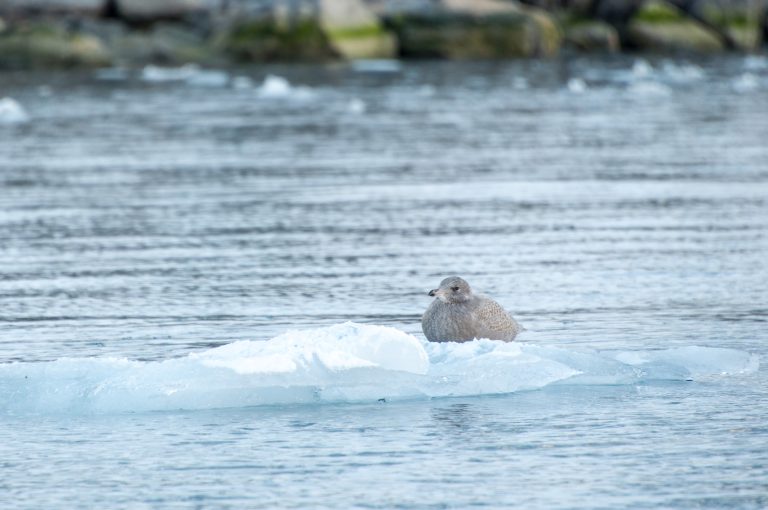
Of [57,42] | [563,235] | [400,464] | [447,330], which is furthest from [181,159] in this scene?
[57,42]

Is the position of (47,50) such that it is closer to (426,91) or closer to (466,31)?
(466,31)

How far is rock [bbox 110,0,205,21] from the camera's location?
40875 mm

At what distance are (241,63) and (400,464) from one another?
108 feet

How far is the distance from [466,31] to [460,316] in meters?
33.1

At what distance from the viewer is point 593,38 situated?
1708 inches

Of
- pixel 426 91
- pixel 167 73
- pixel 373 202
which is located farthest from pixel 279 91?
pixel 373 202

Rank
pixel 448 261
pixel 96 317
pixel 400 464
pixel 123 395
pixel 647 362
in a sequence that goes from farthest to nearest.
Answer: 1. pixel 448 261
2. pixel 96 317
3. pixel 647 362
4. pixel 123 395
5. pixel 400 464

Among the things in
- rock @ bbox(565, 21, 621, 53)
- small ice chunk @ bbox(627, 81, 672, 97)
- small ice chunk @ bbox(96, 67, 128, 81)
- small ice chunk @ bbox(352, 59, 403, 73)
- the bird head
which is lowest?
small ice chunk @ bbox(96, 67, 128, 81)

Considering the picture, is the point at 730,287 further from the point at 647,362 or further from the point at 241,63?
the point at 241,63

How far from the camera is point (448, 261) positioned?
10.5 metres

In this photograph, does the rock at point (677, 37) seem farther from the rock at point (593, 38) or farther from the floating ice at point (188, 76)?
the floating ice at point (188, 76)

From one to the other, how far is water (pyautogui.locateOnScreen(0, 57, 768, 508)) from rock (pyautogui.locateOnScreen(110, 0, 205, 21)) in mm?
19124

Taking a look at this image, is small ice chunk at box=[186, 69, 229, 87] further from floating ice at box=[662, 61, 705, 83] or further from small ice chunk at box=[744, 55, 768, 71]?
small ice chunk at box=[744, 55, 768, 71]

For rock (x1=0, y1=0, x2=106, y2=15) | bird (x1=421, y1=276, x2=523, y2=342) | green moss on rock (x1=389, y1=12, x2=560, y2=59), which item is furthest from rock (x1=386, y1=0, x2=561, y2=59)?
bird (x1=421, y1=276, x2=523, y2=342)
